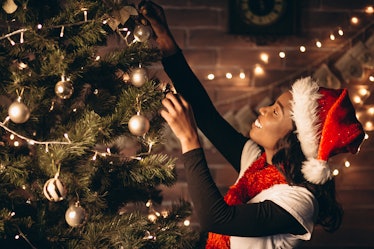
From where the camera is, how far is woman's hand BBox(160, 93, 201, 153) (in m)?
1.35

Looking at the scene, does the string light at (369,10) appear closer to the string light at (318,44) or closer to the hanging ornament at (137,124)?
the string light at (318,44)

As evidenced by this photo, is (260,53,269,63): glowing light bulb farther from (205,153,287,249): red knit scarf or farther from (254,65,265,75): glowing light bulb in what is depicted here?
(205,153,287,249): red knit scarf

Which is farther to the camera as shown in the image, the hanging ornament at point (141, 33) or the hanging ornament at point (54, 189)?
the hanging ornament at point (141, 33)

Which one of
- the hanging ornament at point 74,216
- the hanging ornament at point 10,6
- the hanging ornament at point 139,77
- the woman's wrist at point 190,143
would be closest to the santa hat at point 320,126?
the woman's wrist at point 190,143

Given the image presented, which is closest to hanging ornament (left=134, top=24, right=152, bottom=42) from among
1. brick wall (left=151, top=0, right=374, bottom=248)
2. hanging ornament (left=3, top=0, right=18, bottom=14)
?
hanging ornament (left=3, top=0, right=18, bottom=14)

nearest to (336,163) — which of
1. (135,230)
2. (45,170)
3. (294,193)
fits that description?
(294,193)

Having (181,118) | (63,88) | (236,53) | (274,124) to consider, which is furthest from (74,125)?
(236,53)

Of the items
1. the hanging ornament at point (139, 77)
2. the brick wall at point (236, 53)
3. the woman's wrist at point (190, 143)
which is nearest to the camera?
the hanging ornament at point (139, 77)

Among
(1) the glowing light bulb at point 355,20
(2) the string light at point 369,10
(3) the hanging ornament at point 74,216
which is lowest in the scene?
(3) the hanging ornament at point 74,216

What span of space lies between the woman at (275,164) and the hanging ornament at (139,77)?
8cm

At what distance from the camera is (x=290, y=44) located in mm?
2605

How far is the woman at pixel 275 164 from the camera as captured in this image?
4.70 ft

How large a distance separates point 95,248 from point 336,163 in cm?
159

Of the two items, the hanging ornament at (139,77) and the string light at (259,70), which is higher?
the hanging ornament at (139,77)
